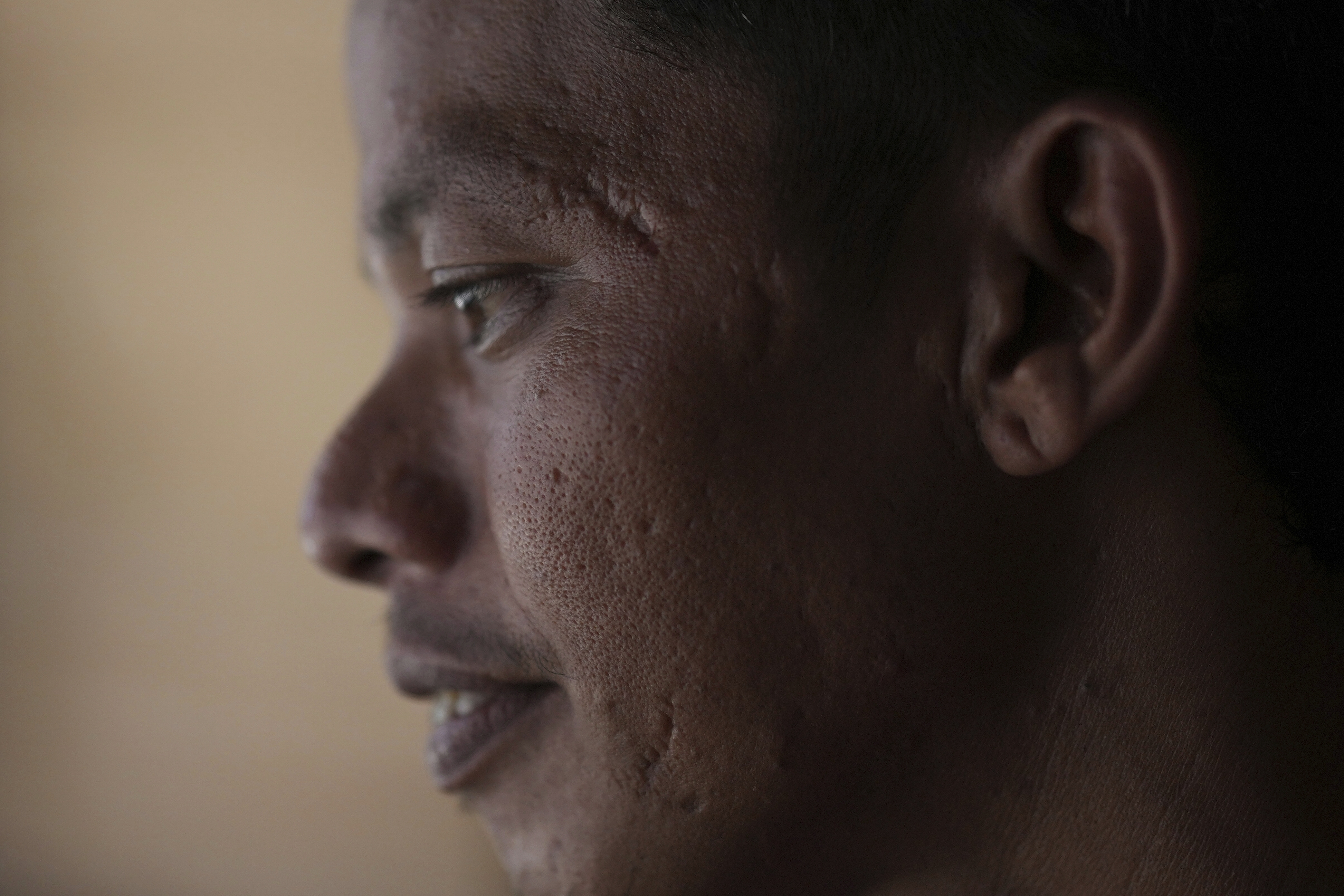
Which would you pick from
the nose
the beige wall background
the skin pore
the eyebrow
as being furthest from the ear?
the beige wall background

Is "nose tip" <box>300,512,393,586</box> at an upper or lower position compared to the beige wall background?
lower

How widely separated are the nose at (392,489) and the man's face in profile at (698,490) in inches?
2.6

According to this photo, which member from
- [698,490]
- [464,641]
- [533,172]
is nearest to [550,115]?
[533,172]

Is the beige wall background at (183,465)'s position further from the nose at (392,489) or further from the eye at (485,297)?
the eye at (485,297)

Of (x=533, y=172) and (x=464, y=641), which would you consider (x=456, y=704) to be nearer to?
(x=464, y=641)

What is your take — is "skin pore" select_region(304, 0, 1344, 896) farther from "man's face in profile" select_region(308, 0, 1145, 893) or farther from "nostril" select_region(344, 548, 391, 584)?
"nostril" select_region(344, 548, 391, 584)

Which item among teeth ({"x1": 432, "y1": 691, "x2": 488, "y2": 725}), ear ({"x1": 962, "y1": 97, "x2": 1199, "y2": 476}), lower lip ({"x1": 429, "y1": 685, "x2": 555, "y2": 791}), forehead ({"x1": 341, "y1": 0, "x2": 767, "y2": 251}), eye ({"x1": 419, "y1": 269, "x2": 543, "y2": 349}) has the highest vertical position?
forehead ({"x1": 341, "y1": 0, "x2": 767, "y2": 251})

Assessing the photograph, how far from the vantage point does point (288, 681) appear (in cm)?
221

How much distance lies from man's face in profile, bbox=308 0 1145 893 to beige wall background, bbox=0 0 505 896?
1.41m

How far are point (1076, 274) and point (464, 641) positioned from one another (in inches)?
19.9

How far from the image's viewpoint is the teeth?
2.82ft

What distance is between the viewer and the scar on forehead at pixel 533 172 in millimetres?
737

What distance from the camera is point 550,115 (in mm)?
746

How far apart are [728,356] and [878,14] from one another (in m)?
0.25
